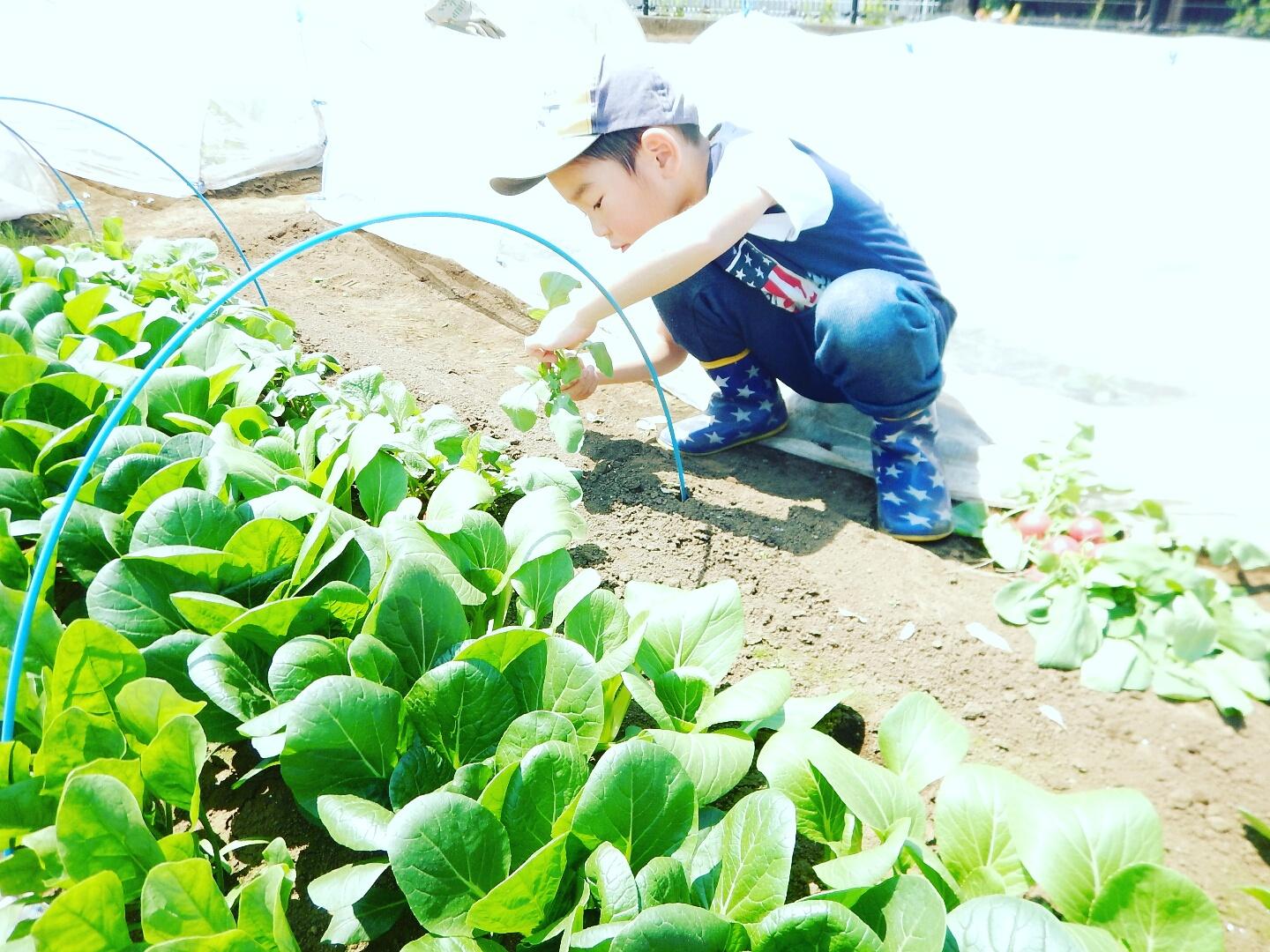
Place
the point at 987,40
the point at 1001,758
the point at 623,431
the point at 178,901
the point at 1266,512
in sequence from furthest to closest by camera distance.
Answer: the point at 987,40, the point at 623,431, the point at 1266,512, the point at 1001,758, the point at 178,901

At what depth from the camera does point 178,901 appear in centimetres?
83

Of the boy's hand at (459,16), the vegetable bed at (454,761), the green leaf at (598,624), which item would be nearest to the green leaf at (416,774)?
the vegetable bed at (454,761)

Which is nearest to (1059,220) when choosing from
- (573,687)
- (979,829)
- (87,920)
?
(979,829)

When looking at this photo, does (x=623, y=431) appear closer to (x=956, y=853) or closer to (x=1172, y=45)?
(x=956, y=853)

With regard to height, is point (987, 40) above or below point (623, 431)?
above

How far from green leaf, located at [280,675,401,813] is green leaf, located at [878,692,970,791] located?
0.61 meters

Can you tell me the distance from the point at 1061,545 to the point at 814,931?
1069 millimetres

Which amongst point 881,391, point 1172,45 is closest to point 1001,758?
point 881,391

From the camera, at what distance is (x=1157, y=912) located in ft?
2.63

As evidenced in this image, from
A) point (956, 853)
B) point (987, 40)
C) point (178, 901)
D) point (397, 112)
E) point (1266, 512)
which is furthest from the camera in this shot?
point (397, 112)

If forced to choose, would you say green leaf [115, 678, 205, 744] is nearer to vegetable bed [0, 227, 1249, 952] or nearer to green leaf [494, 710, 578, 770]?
vegetable bed [0, 227, 1249, 952]

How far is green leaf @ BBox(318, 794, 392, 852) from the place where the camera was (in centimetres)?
89

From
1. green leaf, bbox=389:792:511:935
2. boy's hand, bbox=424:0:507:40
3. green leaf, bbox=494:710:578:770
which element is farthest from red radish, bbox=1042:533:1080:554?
boy's hand, bbox=424:0:507:40

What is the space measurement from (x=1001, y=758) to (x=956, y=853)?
0.37m
